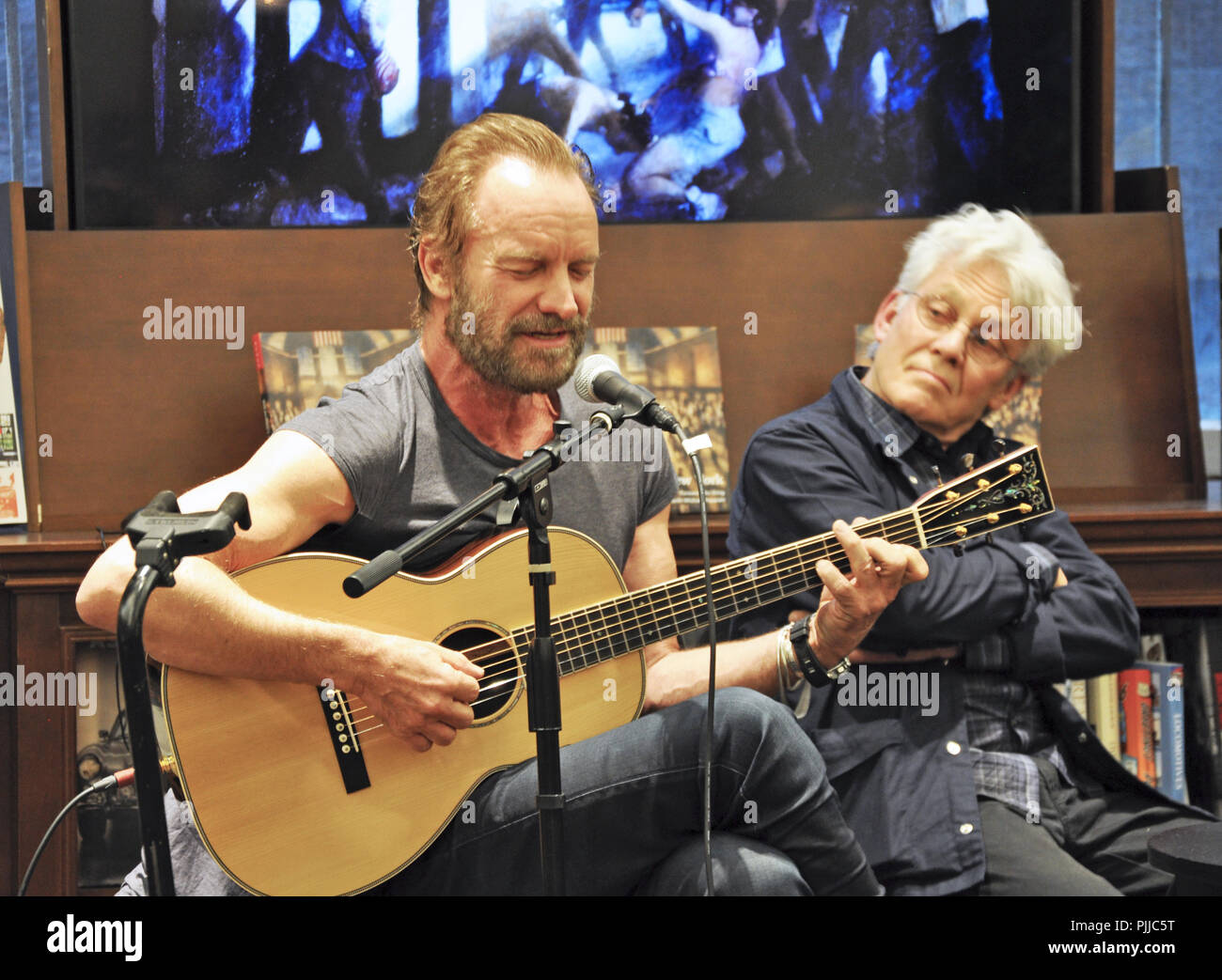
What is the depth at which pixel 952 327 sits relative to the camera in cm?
251

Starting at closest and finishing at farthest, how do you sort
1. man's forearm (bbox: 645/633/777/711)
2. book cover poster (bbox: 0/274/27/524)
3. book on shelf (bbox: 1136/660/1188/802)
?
man's forearm (bbox: 645/633/777/711) → book cover poster (bbox: 0/274/27/524) → book on shelf (bbox: 1136/660/1188/802)

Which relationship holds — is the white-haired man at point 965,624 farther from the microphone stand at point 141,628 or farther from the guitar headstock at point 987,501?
the microphone stand at point 141,628

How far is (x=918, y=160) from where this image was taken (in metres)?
3.25

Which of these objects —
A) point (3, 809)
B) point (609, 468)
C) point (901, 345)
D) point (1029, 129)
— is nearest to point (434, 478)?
point (609, 468)

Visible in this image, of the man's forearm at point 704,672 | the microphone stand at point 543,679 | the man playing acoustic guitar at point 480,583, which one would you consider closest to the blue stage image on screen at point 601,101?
the man playing acoustic guitar at point 480,583

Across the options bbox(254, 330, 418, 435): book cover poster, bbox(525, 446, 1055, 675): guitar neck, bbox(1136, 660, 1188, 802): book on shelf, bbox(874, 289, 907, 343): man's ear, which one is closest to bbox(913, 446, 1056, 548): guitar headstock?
bbox(525, 446, 1055, 675): guitar neck

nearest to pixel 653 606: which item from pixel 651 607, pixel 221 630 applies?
pixel 651 607

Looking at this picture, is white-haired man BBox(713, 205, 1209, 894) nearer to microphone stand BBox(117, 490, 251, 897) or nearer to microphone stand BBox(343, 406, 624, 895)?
microphone stand BBox(343, 406, 624, 895)

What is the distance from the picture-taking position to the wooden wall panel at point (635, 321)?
9.14ft

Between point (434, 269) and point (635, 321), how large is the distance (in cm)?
85

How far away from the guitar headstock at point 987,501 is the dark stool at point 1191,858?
0.60 meters

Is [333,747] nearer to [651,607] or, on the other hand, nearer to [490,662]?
[490,662]

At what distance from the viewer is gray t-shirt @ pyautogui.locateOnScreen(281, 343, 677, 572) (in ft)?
6.63
